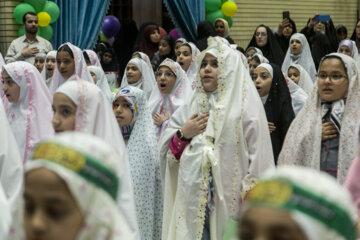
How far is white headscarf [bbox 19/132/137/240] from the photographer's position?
6.49 feet

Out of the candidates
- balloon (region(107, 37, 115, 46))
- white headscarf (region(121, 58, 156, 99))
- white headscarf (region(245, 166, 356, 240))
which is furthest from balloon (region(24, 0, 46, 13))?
white headscarf (region(245, 166, 356, 240))

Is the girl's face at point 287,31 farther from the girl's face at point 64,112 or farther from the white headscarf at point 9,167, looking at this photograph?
the girl's face at point 64,112

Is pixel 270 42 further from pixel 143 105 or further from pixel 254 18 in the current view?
pixel 143 105

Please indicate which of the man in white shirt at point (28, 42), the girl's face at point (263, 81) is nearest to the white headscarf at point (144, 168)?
the girl's face at point (263, 81)

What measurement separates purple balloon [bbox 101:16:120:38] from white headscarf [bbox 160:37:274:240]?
749 cm

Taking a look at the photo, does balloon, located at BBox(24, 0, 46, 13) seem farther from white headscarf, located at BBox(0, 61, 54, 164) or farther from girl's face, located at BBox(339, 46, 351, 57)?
white headscarf, located at BBox(0, 61, 54, 164)

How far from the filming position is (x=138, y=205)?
5.14m

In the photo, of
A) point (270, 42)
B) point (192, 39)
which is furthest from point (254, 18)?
point (270, 42)

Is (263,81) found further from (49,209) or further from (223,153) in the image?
(49,209)

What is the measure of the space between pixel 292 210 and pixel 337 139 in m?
2.45

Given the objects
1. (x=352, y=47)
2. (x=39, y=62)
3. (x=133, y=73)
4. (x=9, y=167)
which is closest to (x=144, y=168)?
(x=9, y=167)

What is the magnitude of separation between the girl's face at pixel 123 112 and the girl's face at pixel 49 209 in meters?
3.17

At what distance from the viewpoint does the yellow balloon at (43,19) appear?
975 cm

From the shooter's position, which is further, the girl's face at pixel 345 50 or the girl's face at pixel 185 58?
the girl's face at pixel 345 50
